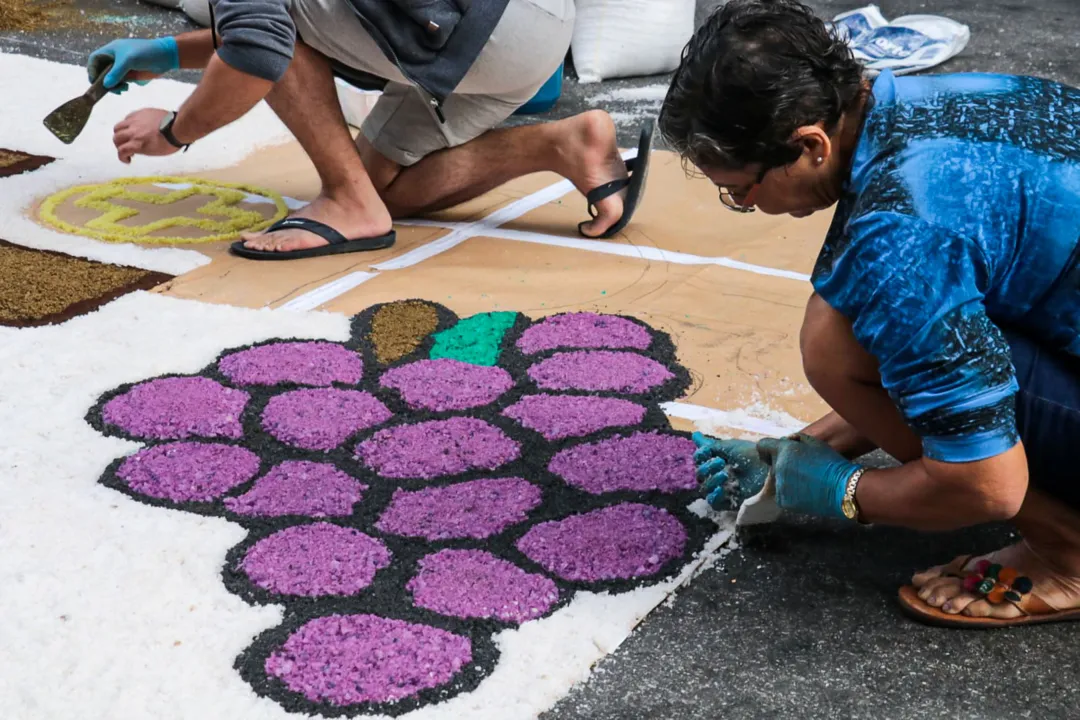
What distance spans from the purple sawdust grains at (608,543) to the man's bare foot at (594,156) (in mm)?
1117

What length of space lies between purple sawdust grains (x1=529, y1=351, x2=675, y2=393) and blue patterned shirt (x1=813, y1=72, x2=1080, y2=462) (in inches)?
27.4

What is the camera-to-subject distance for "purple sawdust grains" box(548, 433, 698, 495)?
1650 millimetres

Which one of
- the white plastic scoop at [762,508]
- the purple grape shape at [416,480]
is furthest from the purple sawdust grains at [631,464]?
the white plastic scoop at [762,508]

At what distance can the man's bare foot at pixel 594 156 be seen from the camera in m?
2.55

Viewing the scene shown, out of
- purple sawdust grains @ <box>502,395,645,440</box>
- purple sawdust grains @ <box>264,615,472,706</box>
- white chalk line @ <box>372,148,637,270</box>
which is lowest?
white chalk line @ <box>372,148,637,270</box>

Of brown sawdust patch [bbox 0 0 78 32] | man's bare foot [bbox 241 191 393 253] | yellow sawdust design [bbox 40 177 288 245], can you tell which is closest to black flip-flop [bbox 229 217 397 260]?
man's bare foot [bbox 241 191 393 253]

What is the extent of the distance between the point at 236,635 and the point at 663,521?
1.86 ft

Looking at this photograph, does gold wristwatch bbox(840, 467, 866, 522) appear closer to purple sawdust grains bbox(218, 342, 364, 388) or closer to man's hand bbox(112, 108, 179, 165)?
purple sawdust grains bbox(218, 342, 364, 388)

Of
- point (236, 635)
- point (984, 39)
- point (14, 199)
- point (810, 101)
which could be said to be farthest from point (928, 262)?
point (984, 39)

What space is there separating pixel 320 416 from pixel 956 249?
101cm

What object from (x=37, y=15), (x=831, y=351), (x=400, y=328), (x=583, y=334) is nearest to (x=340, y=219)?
(x=400, y=328)

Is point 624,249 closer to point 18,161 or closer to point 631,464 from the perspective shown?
point 631,464

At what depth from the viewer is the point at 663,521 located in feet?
5.12

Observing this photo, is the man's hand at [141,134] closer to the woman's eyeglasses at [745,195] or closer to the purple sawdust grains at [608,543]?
the purple sawdust grains at [608,543]
